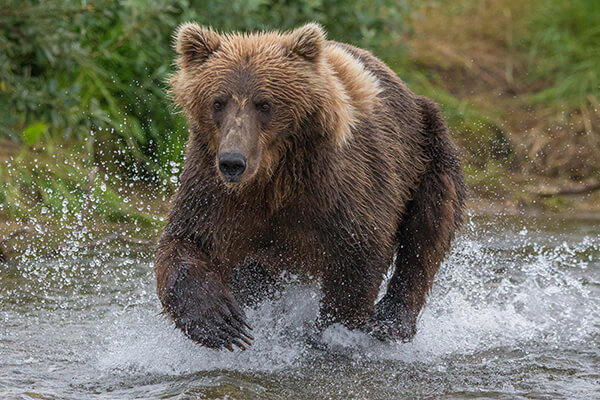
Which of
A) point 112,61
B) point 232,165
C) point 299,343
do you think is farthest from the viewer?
point 112,61

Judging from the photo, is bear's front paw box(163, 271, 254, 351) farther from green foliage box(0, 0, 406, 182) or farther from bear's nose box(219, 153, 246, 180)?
green foliage box(0, 0, 406, 182)

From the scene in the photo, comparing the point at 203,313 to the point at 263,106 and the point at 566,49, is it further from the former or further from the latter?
the point at 566,49

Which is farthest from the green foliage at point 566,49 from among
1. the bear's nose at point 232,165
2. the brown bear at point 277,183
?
the bear's nose at point 232,165

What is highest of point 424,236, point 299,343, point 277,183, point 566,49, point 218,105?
point 218,105

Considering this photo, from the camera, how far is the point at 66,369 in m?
4.66

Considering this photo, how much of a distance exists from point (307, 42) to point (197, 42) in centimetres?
51

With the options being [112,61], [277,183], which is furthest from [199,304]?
[112,61]

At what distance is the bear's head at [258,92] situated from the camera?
170 inches

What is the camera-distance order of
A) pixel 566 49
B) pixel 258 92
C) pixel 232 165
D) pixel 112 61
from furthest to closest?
pixel 566 49, pixel 112 61, pixel 258 92, pixel 232 165

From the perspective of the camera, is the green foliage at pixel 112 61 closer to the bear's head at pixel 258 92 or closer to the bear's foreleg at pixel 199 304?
the bear's head at pixel 258 92

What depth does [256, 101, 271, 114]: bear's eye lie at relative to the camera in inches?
172

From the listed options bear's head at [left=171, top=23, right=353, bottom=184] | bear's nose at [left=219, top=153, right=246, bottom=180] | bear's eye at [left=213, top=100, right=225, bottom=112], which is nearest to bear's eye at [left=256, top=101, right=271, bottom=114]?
bear's head at [left=171, top=23, right=353, bottom=184]

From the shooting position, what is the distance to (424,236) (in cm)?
554

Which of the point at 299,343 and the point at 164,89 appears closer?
the point at 299,343
